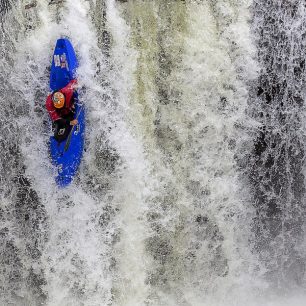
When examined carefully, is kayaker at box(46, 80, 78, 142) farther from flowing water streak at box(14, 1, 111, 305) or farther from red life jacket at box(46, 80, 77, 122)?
flowing water streak at box(14, 1, 111, 305)

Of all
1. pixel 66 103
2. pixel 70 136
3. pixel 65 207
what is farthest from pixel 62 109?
pixel 65 207

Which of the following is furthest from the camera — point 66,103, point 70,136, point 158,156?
point 158,156

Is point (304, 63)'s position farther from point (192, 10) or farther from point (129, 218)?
point (129, 218)

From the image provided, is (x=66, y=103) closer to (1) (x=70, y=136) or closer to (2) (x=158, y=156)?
(1) (x=70, y=136)

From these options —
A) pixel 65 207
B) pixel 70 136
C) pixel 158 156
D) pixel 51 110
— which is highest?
pixel 51 110

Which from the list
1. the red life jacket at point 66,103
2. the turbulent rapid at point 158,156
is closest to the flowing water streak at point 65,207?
the turbulent rapid at point 158,156

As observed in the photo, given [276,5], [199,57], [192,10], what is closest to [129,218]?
[199,57]
